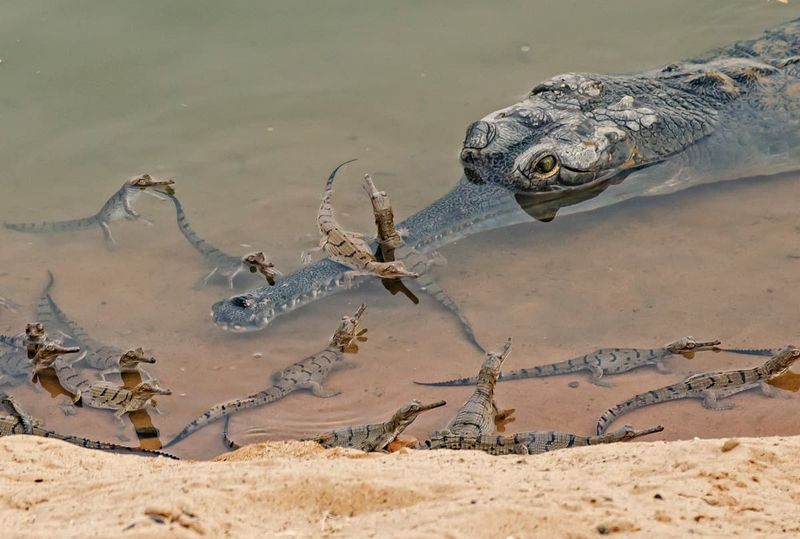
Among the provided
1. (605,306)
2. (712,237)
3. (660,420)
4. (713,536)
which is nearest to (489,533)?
(713,536)

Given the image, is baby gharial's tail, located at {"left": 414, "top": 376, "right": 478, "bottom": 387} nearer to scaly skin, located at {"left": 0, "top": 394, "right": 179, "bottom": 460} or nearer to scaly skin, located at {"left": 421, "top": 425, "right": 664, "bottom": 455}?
scaly skin, located at {"left": 421, "top": 425, "right": 664, "bottom": 455}

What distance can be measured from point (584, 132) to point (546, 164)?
17.0 inches

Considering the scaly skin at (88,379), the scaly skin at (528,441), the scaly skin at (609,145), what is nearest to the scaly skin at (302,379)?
the scaly skin at (88,379)

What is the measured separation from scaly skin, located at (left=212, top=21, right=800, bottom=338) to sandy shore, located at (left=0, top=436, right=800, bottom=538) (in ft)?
8.89

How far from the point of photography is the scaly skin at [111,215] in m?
7.45

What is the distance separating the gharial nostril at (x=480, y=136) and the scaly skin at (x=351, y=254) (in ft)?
3.76

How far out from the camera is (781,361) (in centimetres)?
536

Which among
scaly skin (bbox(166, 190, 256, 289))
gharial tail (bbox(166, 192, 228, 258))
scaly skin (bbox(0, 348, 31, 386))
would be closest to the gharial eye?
scaly skin (bbox(166, 190, 256, 289))

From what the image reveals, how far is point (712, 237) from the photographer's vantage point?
22.9 ft

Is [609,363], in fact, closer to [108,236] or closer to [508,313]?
[508,313]

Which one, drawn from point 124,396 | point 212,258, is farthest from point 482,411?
point 212,258

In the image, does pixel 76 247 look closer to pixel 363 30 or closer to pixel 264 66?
pixel 264 66

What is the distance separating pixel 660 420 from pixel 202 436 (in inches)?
97.2

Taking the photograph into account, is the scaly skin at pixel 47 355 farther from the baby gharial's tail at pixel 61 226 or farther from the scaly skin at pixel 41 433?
the baby gharial's tail at pixel 61 226
